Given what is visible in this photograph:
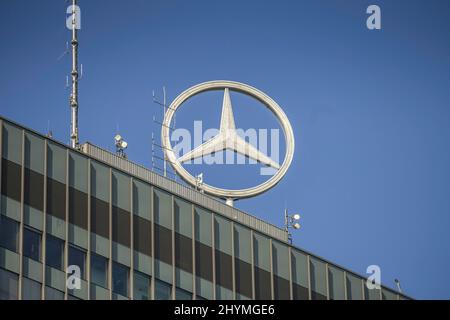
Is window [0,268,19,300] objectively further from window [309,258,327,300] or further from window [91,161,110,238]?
window [309,258,327,300]

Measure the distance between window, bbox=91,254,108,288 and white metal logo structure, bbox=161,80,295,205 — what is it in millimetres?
12383

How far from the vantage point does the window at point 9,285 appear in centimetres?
9431

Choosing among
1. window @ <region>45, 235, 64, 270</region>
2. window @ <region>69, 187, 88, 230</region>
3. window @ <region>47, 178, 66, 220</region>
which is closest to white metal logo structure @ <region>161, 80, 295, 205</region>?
window @ <region>69, 187, 88, 230</region>

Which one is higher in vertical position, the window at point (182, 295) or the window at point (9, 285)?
the window at point (182, 295)

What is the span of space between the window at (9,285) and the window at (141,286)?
7.58m

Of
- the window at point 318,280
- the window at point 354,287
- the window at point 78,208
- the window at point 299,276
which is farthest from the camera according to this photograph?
the window at point 354,287

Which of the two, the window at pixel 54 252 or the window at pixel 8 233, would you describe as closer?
the window at pixel 8 233

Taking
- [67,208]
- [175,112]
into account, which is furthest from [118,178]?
[175,112]

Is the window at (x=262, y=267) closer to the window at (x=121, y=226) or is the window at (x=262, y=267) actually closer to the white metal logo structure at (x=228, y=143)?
the white metal logo structure at (x=228, y=143)

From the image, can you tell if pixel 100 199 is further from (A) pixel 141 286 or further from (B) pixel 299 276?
(B) pixel 299 276

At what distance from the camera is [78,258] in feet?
323

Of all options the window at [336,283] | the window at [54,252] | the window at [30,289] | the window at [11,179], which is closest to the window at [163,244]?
the window at [54,252]
